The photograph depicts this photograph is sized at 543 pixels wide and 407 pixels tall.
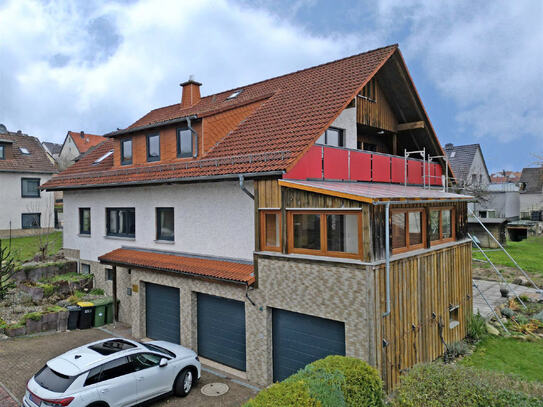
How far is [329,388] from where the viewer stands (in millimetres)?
6797

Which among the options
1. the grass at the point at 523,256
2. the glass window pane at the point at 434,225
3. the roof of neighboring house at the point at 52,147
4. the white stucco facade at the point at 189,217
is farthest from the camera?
the roof of neighboring house at the point at 52,147

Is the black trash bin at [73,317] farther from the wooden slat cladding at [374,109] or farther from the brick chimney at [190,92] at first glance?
the wooden slat cladding at [374,109]

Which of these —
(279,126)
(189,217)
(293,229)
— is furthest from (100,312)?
(279,126)

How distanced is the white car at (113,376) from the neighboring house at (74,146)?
182ft

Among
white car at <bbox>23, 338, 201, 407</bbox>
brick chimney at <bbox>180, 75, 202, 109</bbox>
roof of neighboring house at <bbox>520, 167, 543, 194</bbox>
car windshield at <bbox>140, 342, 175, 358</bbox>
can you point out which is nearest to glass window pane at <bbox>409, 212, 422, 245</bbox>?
white car at <bbox>23, 338, 201, 407</bbox>

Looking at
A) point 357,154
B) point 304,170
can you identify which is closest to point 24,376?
point 304,170

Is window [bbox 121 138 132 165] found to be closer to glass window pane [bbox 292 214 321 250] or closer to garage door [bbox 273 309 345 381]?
glass window pane [bbox 292 214 321 250]

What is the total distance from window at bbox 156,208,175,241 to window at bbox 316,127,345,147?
20.2ft

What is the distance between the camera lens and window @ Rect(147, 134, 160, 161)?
15737 mm

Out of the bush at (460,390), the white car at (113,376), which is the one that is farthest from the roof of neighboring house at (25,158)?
the bush at (460,390)

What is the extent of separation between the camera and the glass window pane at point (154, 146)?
1574 cm

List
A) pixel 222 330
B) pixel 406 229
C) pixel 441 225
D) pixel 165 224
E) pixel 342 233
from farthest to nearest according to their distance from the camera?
pixel 165 224
pixel 441 225
pixel 222 330
pixel 406 229
pixel 342 233

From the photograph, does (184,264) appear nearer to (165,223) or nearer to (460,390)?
(165,223)

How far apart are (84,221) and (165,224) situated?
6.77 m
